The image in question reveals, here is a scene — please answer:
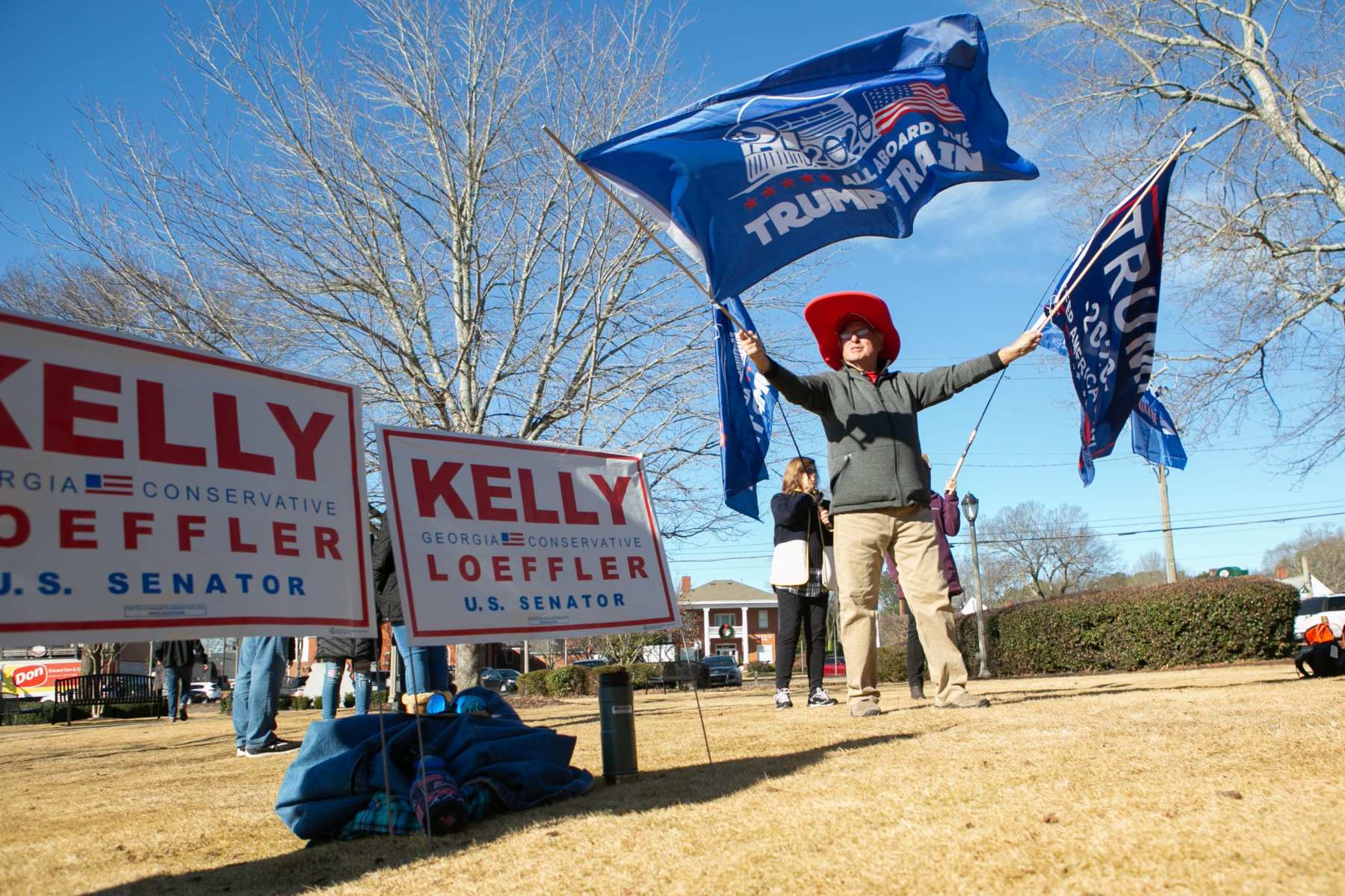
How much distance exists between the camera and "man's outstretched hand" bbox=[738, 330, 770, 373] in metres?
4.92

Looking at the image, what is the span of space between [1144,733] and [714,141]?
3.70m

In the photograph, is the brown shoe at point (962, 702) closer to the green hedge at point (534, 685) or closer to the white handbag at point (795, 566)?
the white handbag at point (795, 566)

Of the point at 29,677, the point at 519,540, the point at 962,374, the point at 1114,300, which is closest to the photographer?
the point at 519,540

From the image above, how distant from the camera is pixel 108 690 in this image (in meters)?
24.5

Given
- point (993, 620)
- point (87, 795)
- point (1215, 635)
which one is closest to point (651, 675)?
point (993, 620)

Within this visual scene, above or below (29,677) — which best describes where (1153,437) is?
above

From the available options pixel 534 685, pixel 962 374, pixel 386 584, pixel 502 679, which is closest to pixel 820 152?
pixel 962 374

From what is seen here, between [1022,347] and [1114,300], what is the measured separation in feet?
6.33

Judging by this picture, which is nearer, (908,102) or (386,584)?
(908,102)

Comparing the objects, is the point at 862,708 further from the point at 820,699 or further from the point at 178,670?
the point at 178,670

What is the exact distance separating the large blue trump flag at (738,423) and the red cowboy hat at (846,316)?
7.35ft

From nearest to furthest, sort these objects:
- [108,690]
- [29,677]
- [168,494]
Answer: [168,494], [108,690], [29,677]

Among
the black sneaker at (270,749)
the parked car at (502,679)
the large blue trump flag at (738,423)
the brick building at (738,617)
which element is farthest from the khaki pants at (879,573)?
the brick building at (738,617)

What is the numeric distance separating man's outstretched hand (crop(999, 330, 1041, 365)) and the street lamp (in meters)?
12.0
